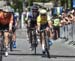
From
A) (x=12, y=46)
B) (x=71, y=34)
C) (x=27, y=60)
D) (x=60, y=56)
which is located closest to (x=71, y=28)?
(x=71, y=34)

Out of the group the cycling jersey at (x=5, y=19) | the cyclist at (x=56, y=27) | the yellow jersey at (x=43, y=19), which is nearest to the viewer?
the cycling jersey at (x=5, y=19)

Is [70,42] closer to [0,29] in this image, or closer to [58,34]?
[58,34]

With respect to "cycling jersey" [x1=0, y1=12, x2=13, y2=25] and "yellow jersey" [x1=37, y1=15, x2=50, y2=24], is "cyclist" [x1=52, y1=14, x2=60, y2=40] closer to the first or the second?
"yellow jersey" [x1=37, y1=15, x2=50, y2=24]

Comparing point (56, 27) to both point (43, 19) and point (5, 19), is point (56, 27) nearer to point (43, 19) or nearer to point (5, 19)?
point (43, 19)

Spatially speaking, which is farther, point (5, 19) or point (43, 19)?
point (43, 19)

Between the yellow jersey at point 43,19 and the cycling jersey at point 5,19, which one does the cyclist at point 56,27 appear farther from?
the cycling jersey at point 5,19

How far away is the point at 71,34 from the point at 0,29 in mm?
11365

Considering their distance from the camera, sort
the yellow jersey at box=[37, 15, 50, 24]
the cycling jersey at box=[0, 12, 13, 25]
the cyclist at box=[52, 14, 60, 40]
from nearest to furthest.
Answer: the cycling jersey at box=[0, 12, 13, 25] < the yellow jersey at box=[37, 15, 50, 24] < the cyclist at box=[52, 14, 60, 40]

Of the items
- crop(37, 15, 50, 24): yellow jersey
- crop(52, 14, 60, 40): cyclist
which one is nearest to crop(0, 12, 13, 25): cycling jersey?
crop(37, 15, 50, 24): yellow jersey

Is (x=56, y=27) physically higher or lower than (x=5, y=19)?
lower

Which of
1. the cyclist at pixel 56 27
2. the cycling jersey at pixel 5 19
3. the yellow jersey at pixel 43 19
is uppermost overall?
the cycling jersey at pixel 5 19

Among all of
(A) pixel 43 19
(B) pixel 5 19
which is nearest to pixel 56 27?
(A) pixel 43 19

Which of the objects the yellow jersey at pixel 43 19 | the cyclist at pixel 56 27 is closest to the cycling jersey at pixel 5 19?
the yellow jersey at pixel 43 19

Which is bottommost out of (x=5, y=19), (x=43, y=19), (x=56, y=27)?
(x=56, y=27)
